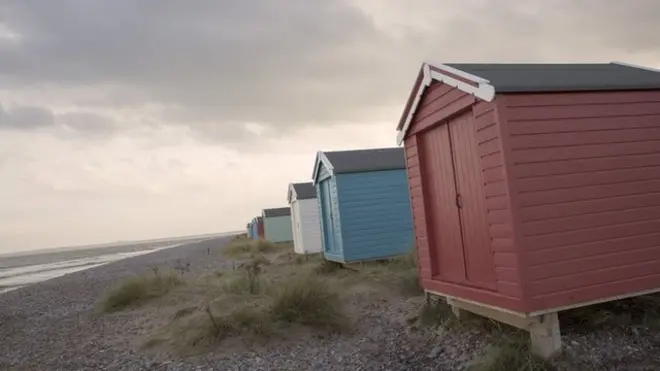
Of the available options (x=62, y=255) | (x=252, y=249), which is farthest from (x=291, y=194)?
(x=62, y=255)

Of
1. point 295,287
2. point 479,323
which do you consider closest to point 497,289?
point 479,323

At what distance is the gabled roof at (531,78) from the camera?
5.72 meters

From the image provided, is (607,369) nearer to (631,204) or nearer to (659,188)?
(631,204)

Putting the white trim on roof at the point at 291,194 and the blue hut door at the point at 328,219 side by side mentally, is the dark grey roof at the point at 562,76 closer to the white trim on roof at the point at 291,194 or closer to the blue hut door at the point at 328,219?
the blue hut door at the point at 328,219

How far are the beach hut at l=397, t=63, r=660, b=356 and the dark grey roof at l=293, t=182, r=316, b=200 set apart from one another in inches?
664

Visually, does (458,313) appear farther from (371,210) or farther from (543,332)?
(371,210)

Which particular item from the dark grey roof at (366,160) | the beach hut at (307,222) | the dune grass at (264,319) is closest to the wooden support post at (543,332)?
the dune grass at (264,319)

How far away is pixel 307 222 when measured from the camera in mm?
23297

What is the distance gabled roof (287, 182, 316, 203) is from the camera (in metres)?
23.6

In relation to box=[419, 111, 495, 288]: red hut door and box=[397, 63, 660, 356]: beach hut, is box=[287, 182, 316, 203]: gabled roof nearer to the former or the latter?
box=[419, 111, 495, 288]: red hut door

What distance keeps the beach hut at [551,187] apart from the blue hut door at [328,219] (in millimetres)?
9683

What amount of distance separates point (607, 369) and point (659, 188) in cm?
219

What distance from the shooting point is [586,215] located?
5.80 meters

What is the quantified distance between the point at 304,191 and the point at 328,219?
717 centimetres
